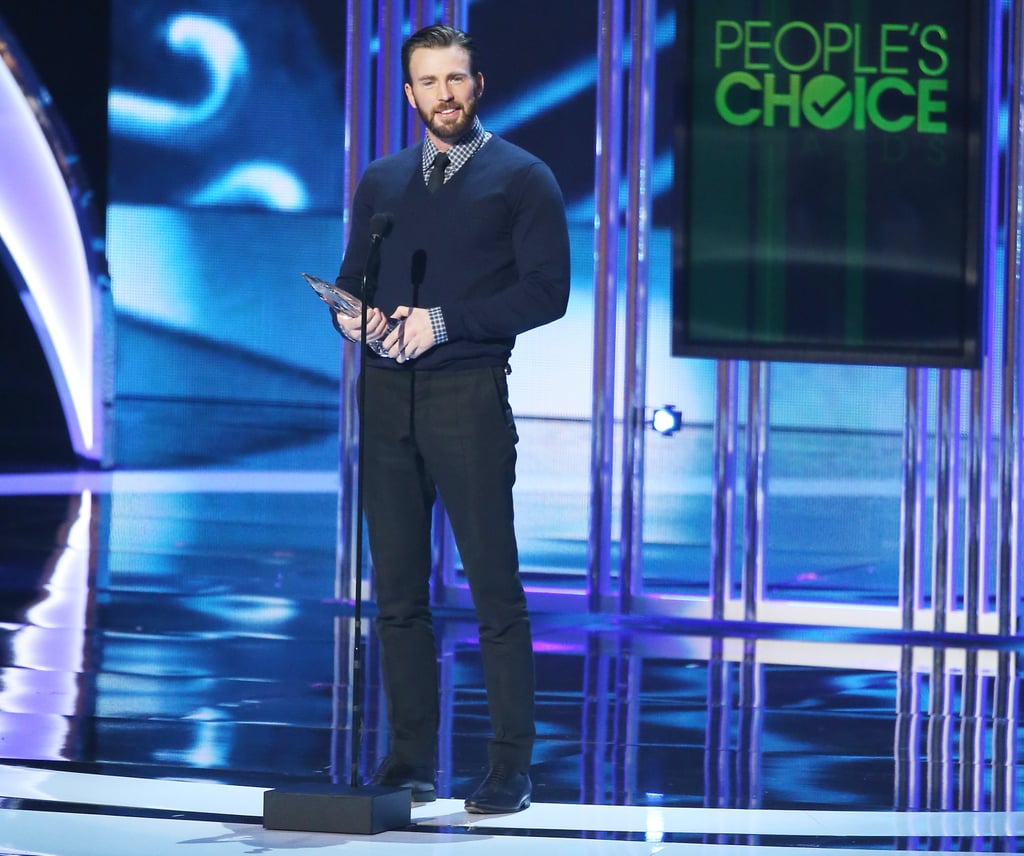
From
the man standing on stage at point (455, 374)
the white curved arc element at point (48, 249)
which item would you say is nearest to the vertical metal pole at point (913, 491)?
the man standing on stage at point (455, 374)

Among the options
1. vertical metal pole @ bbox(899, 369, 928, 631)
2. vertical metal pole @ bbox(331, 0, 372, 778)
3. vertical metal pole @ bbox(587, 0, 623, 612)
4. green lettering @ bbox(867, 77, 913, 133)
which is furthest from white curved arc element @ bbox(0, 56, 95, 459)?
vertical metal pole @ bbox(899, 369, 928, 631)

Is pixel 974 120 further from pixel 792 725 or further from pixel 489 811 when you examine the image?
pixel 489 811

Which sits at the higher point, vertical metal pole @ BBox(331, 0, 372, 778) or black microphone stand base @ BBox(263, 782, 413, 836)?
vertical metal pole @ BBox(331, 0, 372, 778)

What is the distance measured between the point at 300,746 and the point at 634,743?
2.78 ft

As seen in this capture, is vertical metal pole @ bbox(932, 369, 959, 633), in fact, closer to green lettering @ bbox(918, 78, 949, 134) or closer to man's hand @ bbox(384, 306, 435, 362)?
green lettering @ bbox(918, 78, 949, 134)

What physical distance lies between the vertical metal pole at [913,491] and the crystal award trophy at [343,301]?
9.29 feet

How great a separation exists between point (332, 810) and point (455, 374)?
3.02 feet

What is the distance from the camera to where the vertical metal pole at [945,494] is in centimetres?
591

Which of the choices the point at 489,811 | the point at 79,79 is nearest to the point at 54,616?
the point at 489,811

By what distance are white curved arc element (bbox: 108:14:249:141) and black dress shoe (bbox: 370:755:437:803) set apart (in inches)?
518

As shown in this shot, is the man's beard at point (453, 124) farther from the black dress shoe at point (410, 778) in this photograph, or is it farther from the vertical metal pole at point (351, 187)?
the vertical metal pole at point (351, 187)

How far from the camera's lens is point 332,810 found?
133 inches

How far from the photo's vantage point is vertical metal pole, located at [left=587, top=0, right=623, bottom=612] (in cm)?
611

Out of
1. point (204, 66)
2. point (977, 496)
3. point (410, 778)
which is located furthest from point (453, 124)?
point (204, 66)
